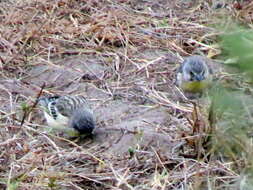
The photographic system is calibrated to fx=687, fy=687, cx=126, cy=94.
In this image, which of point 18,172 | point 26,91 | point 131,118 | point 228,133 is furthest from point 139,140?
point 228,133

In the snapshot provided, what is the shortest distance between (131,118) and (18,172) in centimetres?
155

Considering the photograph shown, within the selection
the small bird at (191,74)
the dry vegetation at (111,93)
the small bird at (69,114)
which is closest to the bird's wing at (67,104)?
the small bird at (69,114)

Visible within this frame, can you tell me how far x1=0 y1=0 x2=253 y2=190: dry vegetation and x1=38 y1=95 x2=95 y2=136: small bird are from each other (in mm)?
123

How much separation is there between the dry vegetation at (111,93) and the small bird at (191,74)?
13 cm

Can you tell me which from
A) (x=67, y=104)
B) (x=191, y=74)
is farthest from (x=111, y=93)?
(x=191, y=74)

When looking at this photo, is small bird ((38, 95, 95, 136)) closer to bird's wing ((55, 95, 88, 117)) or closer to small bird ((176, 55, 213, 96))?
bird's wing ((55, 95, 88, 117))

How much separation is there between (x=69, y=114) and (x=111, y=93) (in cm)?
51

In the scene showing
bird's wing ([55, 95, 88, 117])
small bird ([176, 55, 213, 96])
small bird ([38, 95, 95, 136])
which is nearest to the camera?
small bird ([38, 95, 95, 136])

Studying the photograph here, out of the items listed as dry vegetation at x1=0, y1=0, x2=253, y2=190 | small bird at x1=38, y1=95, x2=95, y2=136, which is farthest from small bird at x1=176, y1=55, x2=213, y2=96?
small bird at x1=38, y1=95, x2=95, y2=136

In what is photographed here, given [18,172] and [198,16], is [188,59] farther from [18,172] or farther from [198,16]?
[18,172]

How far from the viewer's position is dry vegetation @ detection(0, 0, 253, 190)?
16.9 ft

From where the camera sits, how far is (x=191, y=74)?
7164 millimetres

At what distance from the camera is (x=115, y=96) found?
6.93 m

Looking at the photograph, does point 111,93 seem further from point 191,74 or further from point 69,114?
point 191,74
